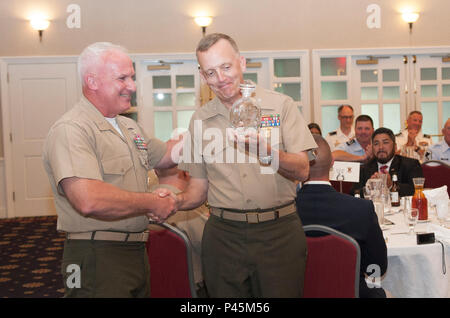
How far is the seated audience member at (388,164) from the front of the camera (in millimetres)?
4219

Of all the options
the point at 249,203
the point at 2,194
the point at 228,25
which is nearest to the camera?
the point at 249,203

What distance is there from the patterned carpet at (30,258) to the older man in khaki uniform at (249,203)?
234cm

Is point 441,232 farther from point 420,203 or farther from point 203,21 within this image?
point 203,21

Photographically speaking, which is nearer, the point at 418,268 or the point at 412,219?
the point at 418,268

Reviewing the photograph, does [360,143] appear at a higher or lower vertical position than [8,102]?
lower

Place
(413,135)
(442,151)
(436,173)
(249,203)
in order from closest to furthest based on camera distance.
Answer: (249,203)
(436,173)
(442,151)
(413,135)

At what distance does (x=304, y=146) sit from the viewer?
81.0 inches

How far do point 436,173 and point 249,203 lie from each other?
3096 mm

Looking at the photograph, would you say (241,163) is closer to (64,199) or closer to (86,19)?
(64,199)

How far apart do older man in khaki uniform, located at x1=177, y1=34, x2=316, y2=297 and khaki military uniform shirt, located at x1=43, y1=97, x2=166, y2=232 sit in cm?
33

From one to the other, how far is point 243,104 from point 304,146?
1.13 ft

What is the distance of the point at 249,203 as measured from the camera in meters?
2.05

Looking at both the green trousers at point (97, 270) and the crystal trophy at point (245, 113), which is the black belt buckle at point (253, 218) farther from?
the green trousers at point (97, 270)

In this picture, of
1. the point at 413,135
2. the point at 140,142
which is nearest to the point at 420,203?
the point at 140,142
